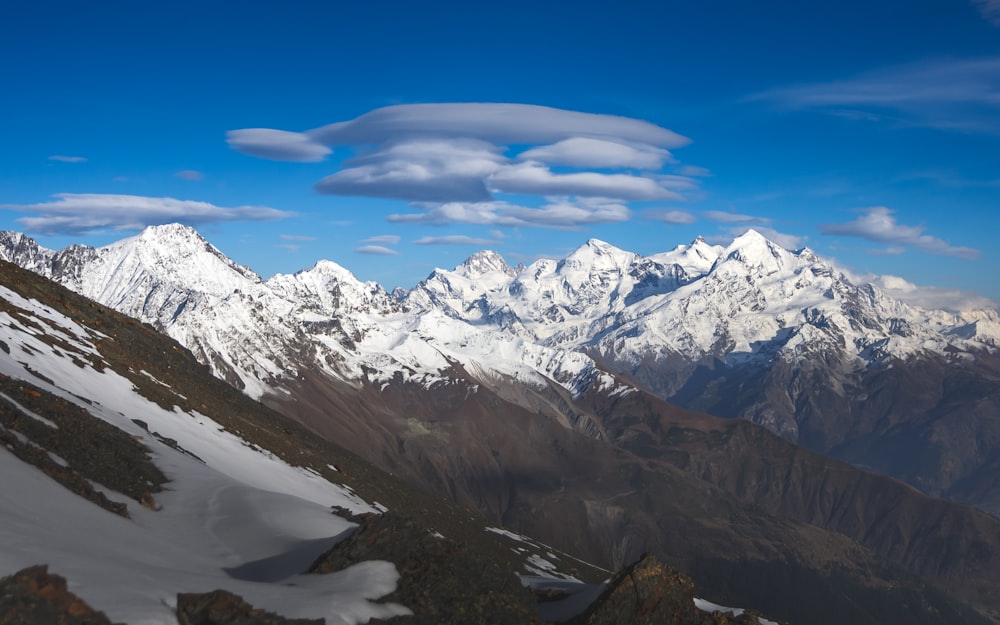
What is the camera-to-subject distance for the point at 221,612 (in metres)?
23.7

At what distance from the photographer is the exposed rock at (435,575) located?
29016 mm

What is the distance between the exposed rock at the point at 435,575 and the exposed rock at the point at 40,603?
390 inches

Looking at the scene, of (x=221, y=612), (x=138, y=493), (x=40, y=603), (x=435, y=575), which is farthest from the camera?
(x=138, y=493)

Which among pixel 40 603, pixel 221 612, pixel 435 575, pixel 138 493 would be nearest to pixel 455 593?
pixel 435 575

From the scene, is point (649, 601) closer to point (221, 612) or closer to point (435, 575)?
point (435, 575)

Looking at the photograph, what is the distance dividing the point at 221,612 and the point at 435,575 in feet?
28.1

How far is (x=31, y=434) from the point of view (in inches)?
1646

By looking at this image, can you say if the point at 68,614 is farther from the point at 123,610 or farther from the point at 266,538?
the point at 266,538

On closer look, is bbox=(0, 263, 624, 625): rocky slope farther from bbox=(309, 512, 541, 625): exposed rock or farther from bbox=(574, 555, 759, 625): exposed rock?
bbox=(574, 555, 759, 625): exposed rock

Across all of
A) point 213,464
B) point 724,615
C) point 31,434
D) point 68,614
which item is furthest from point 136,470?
A: point 724,615

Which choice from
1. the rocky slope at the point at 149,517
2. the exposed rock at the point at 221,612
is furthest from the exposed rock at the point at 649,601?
the exposed rock at the point at 221,612

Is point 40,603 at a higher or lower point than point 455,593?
lower

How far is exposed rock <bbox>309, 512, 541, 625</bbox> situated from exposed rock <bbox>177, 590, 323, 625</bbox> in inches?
193

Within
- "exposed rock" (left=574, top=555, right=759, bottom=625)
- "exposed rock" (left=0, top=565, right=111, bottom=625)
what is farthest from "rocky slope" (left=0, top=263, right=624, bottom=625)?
"exposed rock" (left=574, top=555, right=759, bottom=625)
